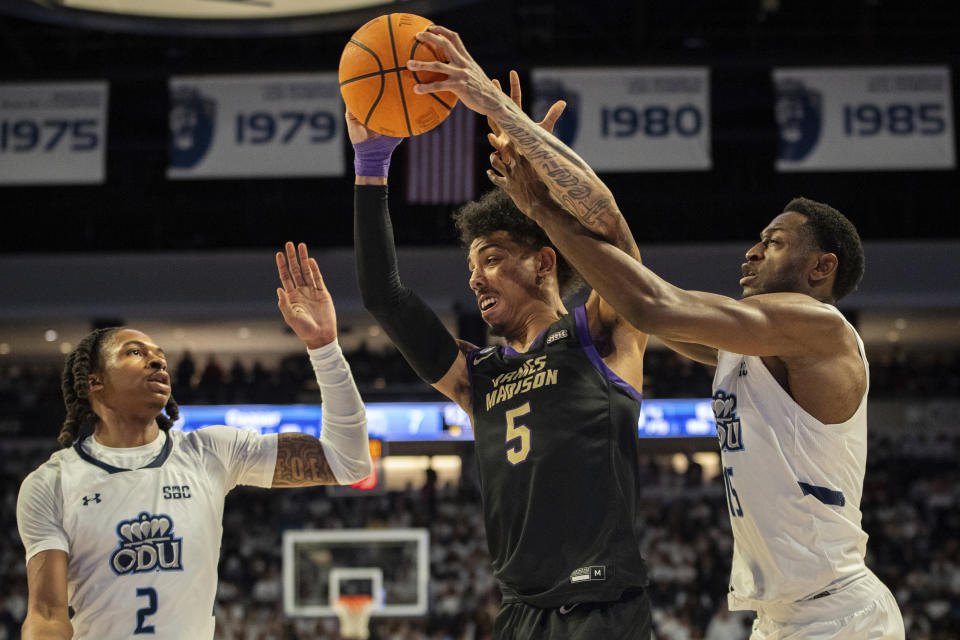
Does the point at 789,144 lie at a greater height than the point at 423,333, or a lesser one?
greater

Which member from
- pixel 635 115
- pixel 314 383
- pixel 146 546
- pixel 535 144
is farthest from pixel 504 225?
pixel 314 383

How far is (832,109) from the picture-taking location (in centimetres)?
1277

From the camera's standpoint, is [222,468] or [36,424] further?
[36,424]

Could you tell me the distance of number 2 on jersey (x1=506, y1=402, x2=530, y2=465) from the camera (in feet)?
10.9

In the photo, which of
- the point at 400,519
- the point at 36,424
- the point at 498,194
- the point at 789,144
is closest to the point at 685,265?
the point at 789,144

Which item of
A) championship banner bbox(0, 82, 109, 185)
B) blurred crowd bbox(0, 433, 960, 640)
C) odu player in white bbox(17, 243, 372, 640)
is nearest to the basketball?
odu player in white bbox(17, 243, 372, 640)

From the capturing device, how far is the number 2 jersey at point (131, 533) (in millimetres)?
3605

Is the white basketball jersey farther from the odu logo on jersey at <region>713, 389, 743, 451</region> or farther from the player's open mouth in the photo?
the player's open mouth

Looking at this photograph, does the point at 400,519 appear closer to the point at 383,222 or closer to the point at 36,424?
the point at 36,424

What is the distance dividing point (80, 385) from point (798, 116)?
426 inches

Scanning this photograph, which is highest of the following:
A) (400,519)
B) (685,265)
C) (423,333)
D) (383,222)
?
(685,265)

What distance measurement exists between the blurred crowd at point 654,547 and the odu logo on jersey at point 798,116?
6.49 metres

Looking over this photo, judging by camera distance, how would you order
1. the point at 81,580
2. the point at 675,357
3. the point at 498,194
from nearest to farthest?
the point at 81,580 → the point at 498,194 → the point at 675,357

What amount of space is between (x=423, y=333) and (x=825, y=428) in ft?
4.75
